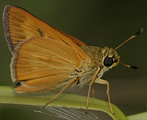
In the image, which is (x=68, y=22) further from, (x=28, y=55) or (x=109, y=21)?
(x=28, y=55)

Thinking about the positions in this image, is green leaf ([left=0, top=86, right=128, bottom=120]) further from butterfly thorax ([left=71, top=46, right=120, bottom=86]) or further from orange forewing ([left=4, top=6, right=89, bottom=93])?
butterfly thorax ([left=71, top=46, right=120, bottom=86])

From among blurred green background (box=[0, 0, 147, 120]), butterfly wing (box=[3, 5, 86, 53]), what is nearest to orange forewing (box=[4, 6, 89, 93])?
butterfly wing (box=[3, 5, 86, 53])

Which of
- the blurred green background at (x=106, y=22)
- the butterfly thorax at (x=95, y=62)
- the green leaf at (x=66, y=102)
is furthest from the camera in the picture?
the blurred green background at (x=106, y=22)

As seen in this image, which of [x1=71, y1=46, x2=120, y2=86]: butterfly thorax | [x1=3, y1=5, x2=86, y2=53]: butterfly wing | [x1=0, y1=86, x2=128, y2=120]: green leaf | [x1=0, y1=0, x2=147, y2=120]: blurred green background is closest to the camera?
[x1=0, y1=86, x2=128, y2=120]: green leaf

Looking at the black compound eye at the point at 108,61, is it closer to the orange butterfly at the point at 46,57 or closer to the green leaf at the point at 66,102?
the orange butterfly at the point at 46,57

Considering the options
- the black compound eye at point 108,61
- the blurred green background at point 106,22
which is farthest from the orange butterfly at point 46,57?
the blurred green background at point 106,22

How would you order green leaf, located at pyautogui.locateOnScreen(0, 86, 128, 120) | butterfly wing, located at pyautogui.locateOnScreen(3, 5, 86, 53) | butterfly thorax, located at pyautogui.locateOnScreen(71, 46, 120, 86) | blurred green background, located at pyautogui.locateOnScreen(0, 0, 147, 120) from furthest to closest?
blurred green background, located at pyautogui.locateOnScreen(0, 0, 147, 120)
butterfly thorax, located at pyautogui.locateOnScreen(71, 46, 120, 86)
butterfly wing, located at pyautogui.locateOnScreen(3, 5, 86, 53)
green leaf, located at pyautogui.locateOnScreen(0, 86, 128, 120)

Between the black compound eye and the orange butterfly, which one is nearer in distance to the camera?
the orange butterfly
